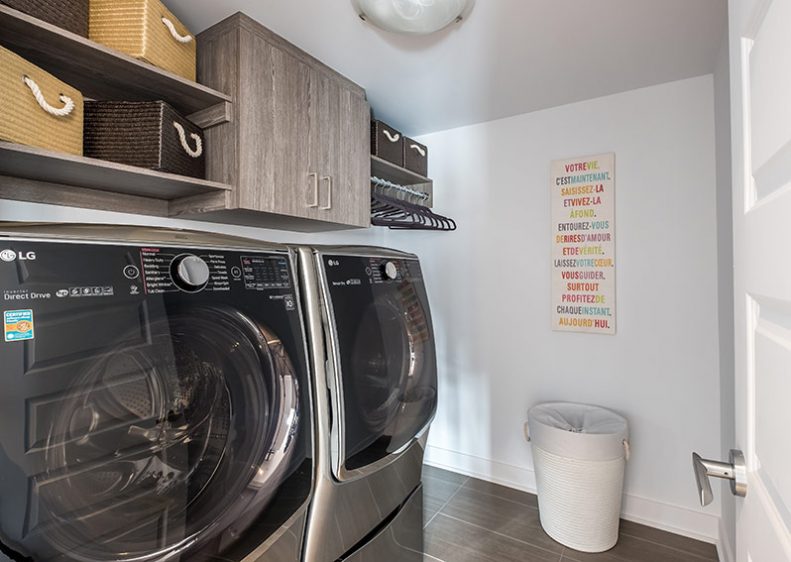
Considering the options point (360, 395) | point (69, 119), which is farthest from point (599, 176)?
point (69, 119)

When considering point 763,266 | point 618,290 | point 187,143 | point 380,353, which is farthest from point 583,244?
point 187,143

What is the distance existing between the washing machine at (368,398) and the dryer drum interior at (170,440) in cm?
15

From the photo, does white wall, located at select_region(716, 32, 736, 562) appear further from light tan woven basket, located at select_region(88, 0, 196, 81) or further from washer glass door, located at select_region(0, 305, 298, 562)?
light tan woven basket, located at select_region(88, 0, 196, 81)

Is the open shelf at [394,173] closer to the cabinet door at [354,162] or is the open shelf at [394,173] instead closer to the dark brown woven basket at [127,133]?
the cabinet door at [354,162]

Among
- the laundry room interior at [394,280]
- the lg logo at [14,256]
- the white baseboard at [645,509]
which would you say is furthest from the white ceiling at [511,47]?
the white baseboard at [645,509]

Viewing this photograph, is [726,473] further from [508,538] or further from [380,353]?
[508,538]

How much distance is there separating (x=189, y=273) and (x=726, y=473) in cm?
107

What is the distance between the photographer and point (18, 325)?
1.84 feet

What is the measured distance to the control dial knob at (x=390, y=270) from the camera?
1372 millimetres

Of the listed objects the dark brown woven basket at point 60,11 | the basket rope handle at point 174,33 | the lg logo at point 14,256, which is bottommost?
the lg logo at point 14,256

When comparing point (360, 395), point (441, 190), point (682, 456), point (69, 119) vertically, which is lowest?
Result: point (682, 456)

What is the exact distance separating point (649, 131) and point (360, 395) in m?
1.99

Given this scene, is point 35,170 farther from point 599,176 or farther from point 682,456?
point 682,456

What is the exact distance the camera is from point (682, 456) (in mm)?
1913
